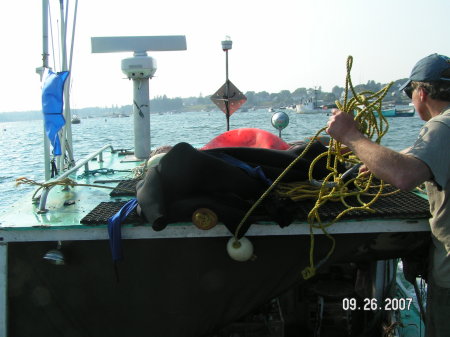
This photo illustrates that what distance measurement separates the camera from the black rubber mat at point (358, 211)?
8.00 feet

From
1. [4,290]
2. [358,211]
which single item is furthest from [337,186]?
[4,290]

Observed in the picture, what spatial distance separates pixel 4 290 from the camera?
261 centimetres

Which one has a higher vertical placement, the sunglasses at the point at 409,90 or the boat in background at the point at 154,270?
the sunglasses at the point at 409,90

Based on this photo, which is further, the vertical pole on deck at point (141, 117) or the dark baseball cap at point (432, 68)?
the vertical pole on deck at point (141, 117)

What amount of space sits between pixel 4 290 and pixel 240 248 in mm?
1412

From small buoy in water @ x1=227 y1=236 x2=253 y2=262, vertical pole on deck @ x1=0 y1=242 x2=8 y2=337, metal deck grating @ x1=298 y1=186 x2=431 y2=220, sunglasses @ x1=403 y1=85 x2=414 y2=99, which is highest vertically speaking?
sunglasses @ x1=403 y1=85 x2=414 y2=99

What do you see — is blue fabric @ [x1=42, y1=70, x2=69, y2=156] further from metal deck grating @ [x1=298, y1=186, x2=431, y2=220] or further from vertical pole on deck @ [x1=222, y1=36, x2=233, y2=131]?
vertical pole on deck @ [x1=222, y1=36, x2=233, y2=131]

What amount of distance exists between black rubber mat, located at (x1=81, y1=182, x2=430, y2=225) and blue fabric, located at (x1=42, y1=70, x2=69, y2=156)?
4.83 ft

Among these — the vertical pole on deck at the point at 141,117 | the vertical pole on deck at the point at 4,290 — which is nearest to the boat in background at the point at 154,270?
the vertical pole on deck at the point at 4,290

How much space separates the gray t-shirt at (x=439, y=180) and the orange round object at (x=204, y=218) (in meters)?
0.98

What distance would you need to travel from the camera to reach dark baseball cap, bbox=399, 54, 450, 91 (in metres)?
2.15

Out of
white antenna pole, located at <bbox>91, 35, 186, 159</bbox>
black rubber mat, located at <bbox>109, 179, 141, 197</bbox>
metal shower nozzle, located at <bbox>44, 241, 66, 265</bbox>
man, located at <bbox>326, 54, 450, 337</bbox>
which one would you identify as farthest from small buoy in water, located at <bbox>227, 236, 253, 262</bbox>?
white antenna pole, located at <bbox>91, 35, 186, 159</bbox>

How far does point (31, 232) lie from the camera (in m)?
2.54

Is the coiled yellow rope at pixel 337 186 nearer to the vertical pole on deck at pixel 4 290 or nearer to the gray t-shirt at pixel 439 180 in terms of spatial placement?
the gray t-shirt at pixel 439 180
